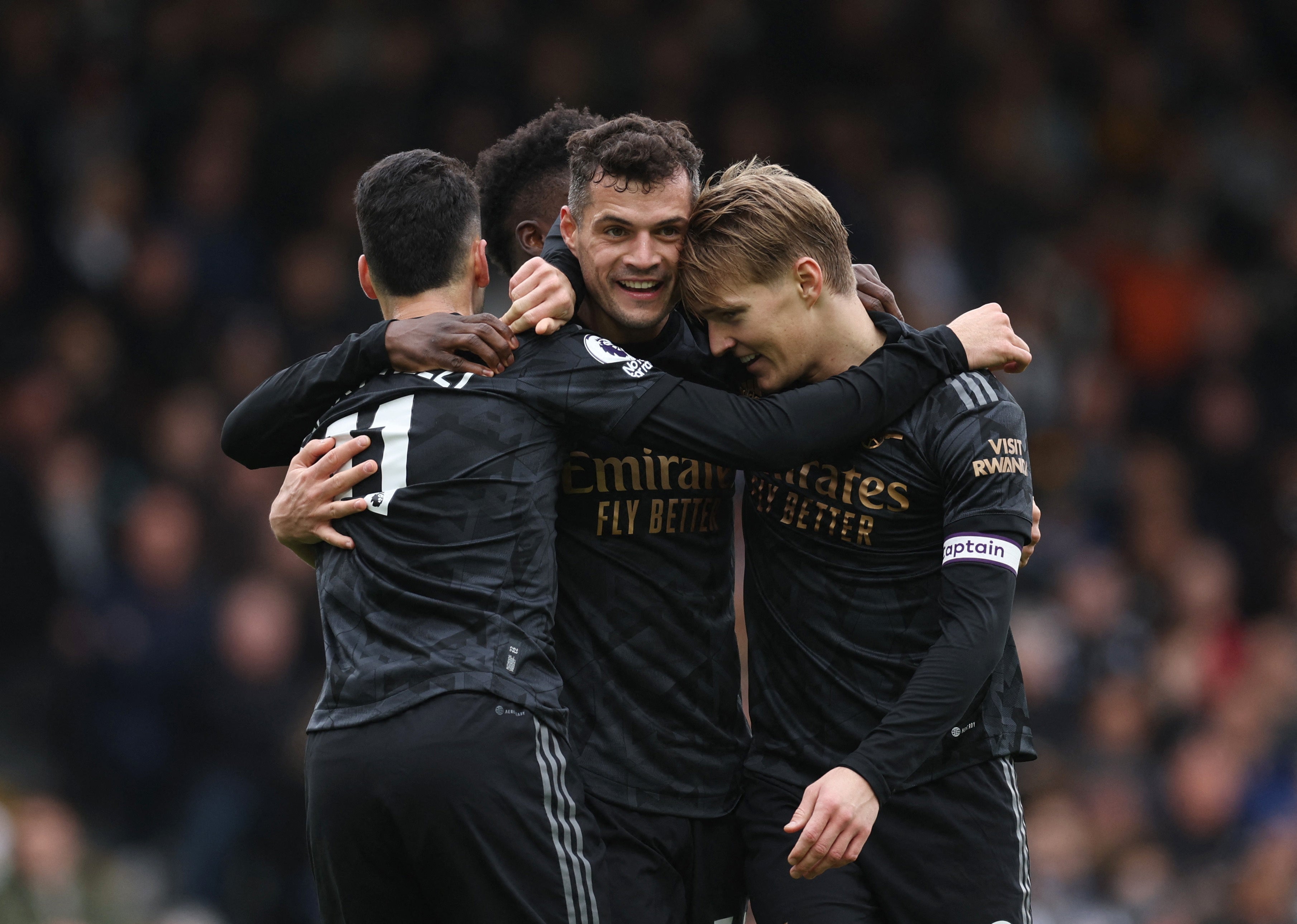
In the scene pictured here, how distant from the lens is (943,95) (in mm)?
10680

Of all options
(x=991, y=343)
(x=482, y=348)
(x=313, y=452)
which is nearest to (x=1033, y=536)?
(x=991, y=343)

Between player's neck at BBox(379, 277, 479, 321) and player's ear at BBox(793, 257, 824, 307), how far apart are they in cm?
78

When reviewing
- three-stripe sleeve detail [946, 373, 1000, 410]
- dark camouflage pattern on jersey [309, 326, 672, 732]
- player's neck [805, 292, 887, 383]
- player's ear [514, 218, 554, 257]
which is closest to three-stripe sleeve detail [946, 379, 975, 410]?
three-stripe sleeve detail [946, 373, 1000, 410]

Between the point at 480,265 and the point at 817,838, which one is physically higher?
the point at 480,265

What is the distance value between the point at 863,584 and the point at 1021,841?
701 millimetres

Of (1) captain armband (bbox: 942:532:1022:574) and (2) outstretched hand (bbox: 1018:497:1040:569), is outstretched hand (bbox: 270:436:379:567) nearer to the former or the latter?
(1) captain armband (bbox: 942:532:1022:574)

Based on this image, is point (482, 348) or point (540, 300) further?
point (540, 300)

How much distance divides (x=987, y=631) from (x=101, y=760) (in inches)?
215

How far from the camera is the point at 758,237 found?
3488mm

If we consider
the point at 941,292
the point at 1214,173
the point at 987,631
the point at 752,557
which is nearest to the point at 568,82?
the point at 941,292

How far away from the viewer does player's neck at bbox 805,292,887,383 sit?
356 cm

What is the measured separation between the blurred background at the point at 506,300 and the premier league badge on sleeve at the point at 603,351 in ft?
14.3

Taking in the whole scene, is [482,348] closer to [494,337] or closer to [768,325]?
[494,337]

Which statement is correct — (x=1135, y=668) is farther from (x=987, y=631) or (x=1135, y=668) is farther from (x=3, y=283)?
(x=3, y=283)
